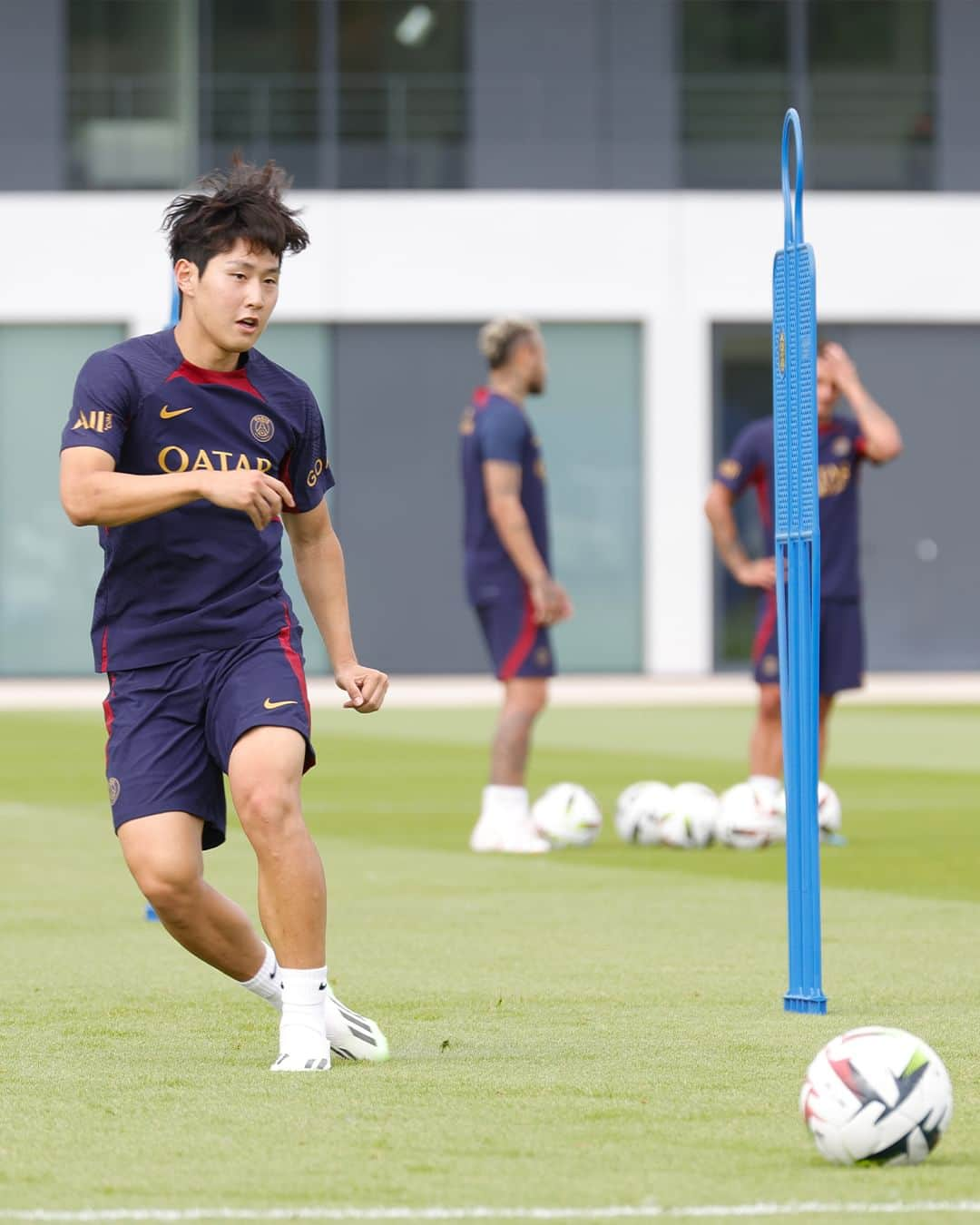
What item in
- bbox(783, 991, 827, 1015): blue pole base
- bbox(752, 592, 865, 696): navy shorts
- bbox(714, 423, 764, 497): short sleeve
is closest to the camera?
bbox(783, 991, 827, 1015): blue pole base

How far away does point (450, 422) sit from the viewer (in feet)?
92.0

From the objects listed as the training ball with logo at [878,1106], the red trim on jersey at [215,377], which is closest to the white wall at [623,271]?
the red trim on jersey at [215,377]

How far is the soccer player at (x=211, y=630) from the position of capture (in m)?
5.69

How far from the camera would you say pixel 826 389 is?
11.4 metres

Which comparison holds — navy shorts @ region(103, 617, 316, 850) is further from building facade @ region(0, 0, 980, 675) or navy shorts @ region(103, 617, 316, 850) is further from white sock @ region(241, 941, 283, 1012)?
building facade @ region(0, 0, 980, 675)

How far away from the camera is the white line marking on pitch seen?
4.24m

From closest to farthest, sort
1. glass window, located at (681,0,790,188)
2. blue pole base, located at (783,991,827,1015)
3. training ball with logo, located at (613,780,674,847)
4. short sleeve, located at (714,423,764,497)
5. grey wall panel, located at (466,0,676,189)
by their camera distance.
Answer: blue pole base, located at (783,991,827,1015)
training ball with logo, located at (613,780,674,847)
short sleeve, located at (714,423,764,497)
grey wall panel, located at (466,0,676,189)
glass window, located at (681,0,790,188)

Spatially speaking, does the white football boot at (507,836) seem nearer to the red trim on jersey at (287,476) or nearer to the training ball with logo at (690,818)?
the training ball with logo at (690,818)

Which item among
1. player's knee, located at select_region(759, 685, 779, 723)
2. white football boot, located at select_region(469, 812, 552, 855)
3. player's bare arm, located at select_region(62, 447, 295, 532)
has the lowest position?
white football boot, located at select_region(469, 812, 552, 855)

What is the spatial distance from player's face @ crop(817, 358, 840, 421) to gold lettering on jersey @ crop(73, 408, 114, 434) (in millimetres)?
5981

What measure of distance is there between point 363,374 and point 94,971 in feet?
68.1

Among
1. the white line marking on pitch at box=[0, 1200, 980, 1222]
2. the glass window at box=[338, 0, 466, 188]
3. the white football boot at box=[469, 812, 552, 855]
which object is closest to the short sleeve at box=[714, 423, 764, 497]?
the white football boot at box=[469, 812, 552, 855]

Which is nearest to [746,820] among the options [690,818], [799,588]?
[690,818]

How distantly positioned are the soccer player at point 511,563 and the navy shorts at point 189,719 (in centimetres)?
536
